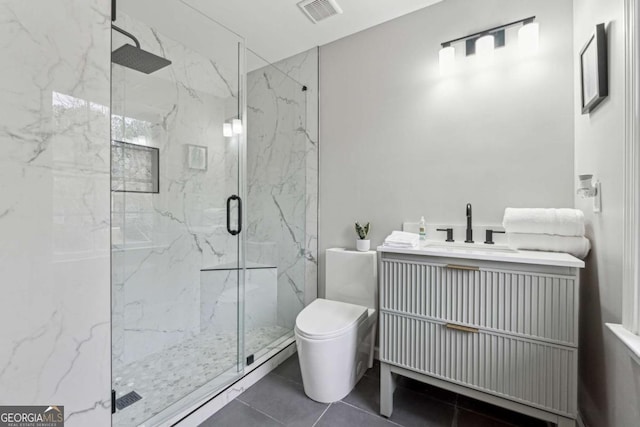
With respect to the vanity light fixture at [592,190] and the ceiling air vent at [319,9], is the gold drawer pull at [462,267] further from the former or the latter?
the ceiling air vent at [319,9]

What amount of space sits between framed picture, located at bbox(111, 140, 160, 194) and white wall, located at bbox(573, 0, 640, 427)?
2.45 meters

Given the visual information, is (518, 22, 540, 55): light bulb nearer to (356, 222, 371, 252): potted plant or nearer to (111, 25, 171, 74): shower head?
(356, 222, 371, 252): potted plant

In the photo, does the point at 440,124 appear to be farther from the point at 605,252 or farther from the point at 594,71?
the point at 605,252

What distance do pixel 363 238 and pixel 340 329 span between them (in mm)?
734

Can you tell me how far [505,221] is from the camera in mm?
1458

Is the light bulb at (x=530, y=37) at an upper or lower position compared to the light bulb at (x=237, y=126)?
upper

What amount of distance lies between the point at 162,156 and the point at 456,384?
2388 millimetres

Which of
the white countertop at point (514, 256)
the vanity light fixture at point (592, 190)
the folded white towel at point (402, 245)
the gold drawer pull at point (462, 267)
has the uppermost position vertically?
the vanity light fixture at point (592, 190)

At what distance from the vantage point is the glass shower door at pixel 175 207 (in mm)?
1703

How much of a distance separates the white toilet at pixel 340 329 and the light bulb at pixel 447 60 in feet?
4.34

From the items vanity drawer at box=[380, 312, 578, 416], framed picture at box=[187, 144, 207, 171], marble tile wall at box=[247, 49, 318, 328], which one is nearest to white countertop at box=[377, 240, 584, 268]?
vanity drawer at box=[380, 312, 578, 416]

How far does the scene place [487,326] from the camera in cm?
128

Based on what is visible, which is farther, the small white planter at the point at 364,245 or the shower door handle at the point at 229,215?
the small white planter at the point at 364,245

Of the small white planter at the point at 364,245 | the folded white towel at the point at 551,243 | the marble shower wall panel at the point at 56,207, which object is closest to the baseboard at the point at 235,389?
the marble shower wall panel at the point at 56,207
